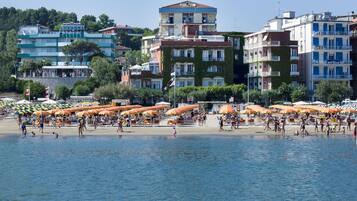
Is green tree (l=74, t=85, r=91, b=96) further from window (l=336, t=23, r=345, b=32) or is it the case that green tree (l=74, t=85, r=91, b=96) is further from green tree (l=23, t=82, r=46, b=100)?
window (l=336, t=23, r=345, b=32)

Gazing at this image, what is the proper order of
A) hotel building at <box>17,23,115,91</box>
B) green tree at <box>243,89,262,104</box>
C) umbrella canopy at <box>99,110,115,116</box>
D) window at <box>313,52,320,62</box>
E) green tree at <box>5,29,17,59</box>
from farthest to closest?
green tree at <box>5,29,17,59</box> → hotel building at <box>17,23,115,91</box> → window at <box>313,52,320,62</box> → green tree at <box>243,89,262,104</box> → umbrella canopy at <box>99,110,115,116</box>

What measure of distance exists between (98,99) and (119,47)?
242 feet

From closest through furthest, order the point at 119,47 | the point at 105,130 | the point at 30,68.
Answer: the point at 105,130
the point at 30,68
the point at 119,47

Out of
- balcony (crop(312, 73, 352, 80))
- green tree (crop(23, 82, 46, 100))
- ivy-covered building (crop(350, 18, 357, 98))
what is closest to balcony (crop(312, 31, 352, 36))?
ivy-covered building (crop(350, 18, 357, 98))

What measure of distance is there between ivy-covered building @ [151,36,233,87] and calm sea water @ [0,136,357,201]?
38.8 meters

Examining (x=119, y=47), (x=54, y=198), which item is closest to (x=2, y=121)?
(x=54, y=198)

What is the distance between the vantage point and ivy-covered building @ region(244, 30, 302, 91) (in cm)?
10838

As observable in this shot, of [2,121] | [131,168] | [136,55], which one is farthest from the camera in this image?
[136,55]

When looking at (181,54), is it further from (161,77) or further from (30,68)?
(30,68)

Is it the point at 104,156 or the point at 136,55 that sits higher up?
the point at 136,55

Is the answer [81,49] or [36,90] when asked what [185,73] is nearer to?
[36,90]

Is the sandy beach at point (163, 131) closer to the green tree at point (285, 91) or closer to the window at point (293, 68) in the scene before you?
the green tree at point (285, 91)

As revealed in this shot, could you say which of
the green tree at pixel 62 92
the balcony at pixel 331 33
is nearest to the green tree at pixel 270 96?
the balcony at pixel 331 33

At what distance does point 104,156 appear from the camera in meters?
59.9
